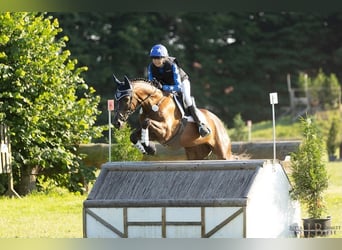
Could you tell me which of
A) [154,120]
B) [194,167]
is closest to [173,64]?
[154,120]

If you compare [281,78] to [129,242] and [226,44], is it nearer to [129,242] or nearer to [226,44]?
[226,44]

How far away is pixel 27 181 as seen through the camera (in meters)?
11.0

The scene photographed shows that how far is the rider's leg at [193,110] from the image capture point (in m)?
8.29

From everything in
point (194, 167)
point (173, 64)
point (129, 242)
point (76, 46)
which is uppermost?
point (76, 46)

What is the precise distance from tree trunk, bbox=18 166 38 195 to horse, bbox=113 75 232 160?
2728mm

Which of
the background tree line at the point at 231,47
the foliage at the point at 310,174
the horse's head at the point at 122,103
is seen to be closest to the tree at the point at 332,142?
the background tree line at the point at 231,47

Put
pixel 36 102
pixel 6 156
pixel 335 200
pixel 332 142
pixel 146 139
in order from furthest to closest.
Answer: pixel 332 142
pixel 36 102
pixel 6 156
pixel 335 200
pixel 146 139

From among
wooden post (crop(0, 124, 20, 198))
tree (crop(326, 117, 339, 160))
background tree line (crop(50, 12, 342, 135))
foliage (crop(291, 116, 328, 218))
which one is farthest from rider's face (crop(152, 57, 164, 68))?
background tree line (crop(50, 12, 342, 135))

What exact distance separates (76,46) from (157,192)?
15.8 meters

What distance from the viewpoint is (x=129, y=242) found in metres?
6.91

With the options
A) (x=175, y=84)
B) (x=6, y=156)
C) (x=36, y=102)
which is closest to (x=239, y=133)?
(x=36, y=102)

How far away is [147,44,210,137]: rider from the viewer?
7.99 metres

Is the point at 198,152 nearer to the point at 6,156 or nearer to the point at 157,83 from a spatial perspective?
the point at 157,83

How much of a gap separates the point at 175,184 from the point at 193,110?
4.48 ft
